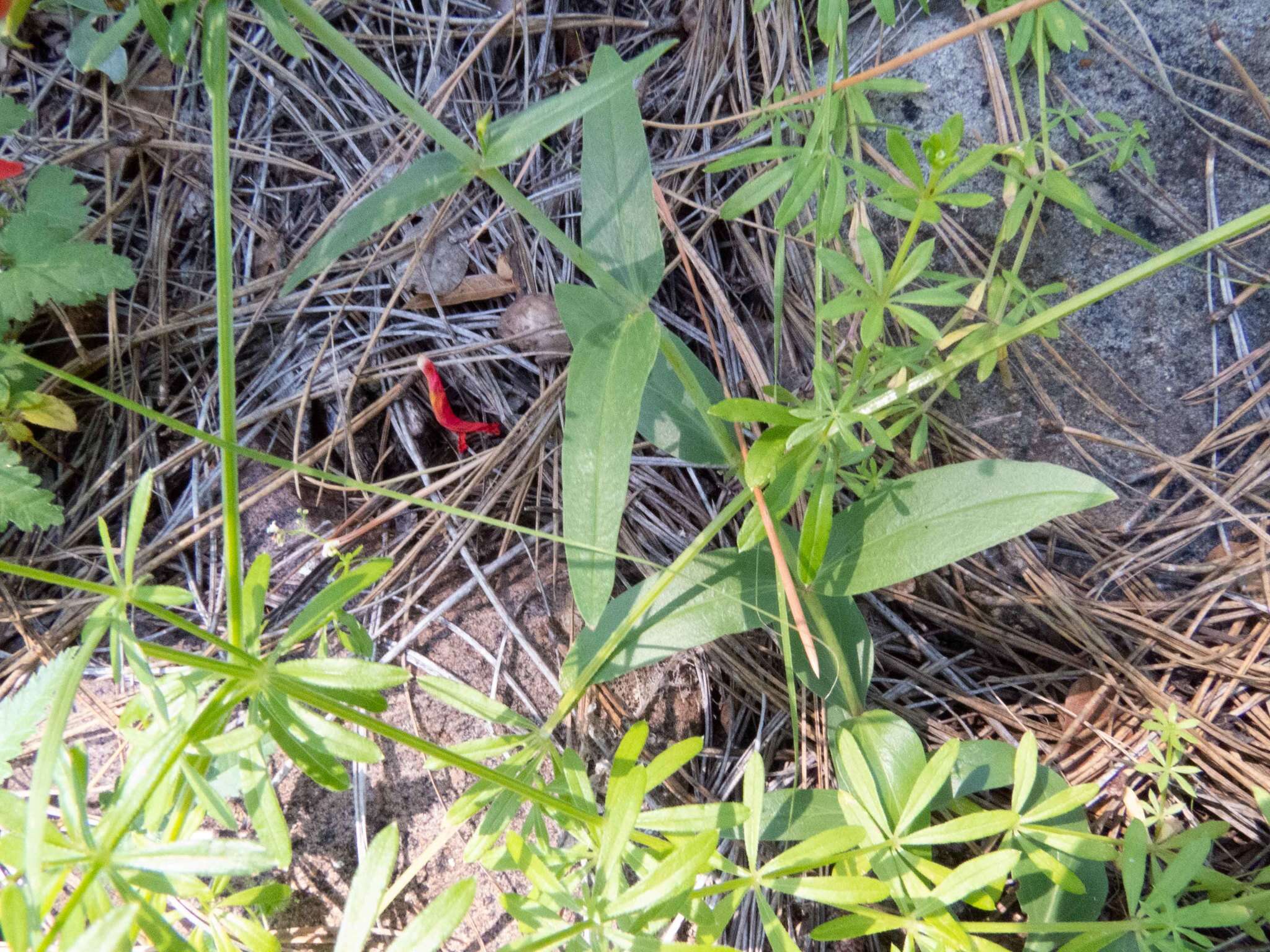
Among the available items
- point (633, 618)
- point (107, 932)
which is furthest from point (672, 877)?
point (107, 932)

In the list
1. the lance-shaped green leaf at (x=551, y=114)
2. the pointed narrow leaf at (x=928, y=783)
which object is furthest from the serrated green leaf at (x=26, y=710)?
the pointed narrow leaf at (x=928, y=783)

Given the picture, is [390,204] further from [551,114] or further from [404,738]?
[404,738]

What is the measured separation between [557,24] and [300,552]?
143 centimetres

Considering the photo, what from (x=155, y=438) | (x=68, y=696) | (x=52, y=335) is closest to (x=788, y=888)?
(x=68, y=696)

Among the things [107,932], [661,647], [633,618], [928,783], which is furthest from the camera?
[661,647]

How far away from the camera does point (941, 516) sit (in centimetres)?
143

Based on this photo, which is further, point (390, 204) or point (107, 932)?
point (390, 204)

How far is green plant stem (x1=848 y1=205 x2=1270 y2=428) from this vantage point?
1.02 metres

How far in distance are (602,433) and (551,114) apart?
467 millimetres

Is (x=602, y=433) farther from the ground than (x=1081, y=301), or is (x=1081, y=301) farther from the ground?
(x=1081, y=301)

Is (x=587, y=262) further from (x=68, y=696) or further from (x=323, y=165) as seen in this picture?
(x=323, y=165)

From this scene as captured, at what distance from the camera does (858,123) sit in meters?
1.45

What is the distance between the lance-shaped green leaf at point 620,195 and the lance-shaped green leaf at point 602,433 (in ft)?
0.50

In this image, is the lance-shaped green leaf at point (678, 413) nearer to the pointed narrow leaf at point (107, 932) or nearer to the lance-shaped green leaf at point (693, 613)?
the lance-shaped green leaf at point (693, 613)
